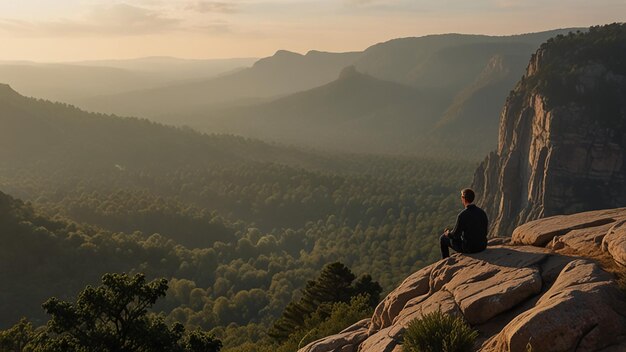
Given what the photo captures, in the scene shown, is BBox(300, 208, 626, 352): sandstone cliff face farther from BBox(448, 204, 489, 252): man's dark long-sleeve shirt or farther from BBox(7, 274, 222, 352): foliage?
→ BBox(7, 274, 222, 352): foliage

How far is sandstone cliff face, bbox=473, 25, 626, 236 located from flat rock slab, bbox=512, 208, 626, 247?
98.4 metres

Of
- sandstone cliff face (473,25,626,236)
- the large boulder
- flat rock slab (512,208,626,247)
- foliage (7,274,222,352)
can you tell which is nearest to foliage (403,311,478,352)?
the large boulder

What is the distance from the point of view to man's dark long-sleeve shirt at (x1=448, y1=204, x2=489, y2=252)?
1827 cm

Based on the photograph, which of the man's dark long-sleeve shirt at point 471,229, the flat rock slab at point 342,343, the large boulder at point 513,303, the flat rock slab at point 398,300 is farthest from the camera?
the flat rock slab at point 398,300

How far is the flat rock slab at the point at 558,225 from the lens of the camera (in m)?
18.6

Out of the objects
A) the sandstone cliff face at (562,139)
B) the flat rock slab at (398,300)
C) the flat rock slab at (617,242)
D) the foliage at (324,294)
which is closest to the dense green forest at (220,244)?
the foliage at (324,294)

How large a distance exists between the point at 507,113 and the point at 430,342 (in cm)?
14288

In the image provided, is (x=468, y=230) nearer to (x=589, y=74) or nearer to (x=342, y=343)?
(x=342, y=343)

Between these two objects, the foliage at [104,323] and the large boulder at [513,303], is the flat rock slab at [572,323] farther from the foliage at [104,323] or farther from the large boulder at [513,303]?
the foliage at [104,323]

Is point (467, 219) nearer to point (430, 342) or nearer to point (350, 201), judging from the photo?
point (430, 342)

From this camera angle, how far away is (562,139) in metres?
114

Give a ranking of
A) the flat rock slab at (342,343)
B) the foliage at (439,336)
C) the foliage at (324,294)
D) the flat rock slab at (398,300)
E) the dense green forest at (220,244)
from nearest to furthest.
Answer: the foliage at (439,336) < the flat rock slab at (342,343) < the flat rock slab at (398,300) < the foliage at (324,294) < the dense green forest at (220,244)

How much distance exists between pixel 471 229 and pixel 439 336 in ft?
21.2

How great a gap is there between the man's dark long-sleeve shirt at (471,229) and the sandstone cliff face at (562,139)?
102 meters
